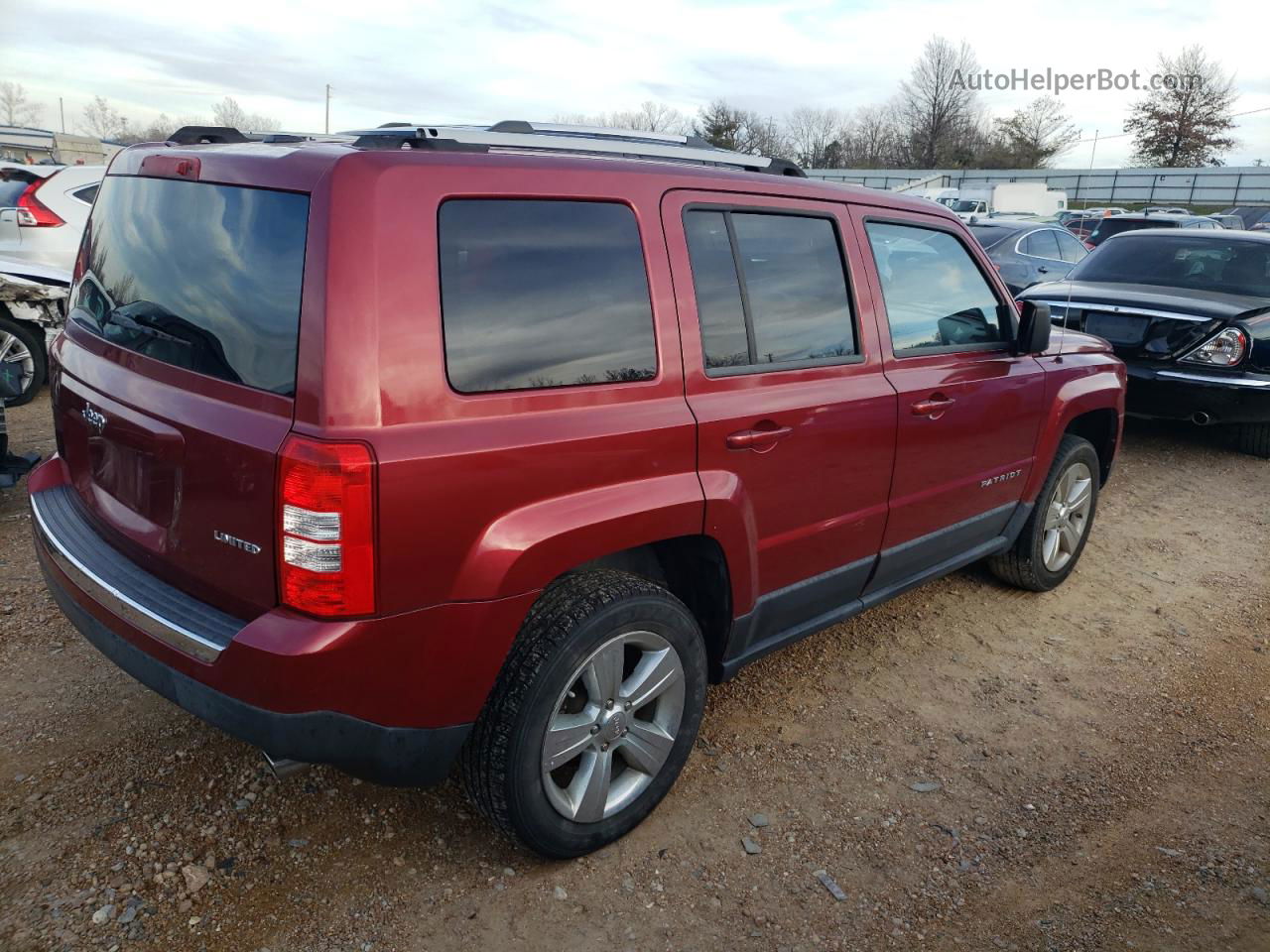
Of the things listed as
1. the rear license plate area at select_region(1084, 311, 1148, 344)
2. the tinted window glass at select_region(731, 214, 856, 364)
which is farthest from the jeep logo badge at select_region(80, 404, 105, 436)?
the rear license plate area at select_region(1084, 311, 1148, 344)

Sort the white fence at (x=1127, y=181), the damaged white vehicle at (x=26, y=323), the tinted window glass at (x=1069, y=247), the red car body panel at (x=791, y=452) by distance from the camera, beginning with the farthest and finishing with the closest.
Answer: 1. the white fence at (x=1127, y=181)
2. the tinted window glass at (x=1069, y=247)
3. the damaged white vehicle at (x=26, y=323)
4. the red car body panel at (x=791, y=452)

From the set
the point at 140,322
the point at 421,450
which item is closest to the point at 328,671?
the point at 421,450

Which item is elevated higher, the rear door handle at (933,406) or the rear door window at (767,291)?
the rear door window at (767,291)

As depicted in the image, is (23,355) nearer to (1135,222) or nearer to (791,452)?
(791,452)

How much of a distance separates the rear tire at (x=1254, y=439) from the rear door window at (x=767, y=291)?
5807mm

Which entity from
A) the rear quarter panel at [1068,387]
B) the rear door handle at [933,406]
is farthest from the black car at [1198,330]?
the rear door handle at [933,406]

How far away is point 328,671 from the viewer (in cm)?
205

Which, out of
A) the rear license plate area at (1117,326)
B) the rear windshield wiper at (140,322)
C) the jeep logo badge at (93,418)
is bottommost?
the jeep logo badge at (93,418)

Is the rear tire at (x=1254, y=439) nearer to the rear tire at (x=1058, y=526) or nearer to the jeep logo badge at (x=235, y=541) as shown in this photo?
the rear tire at (x=1058, y=526)

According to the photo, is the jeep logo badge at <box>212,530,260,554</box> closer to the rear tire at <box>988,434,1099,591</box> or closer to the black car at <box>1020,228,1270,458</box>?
the rear tire at <box>988,434,1099,591</box>

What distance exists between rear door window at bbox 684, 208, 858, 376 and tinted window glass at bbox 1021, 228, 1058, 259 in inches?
390

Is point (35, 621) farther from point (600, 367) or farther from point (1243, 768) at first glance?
point (1243, 768)

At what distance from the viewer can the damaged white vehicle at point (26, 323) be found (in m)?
6.66

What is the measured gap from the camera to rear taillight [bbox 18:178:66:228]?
752 cm
